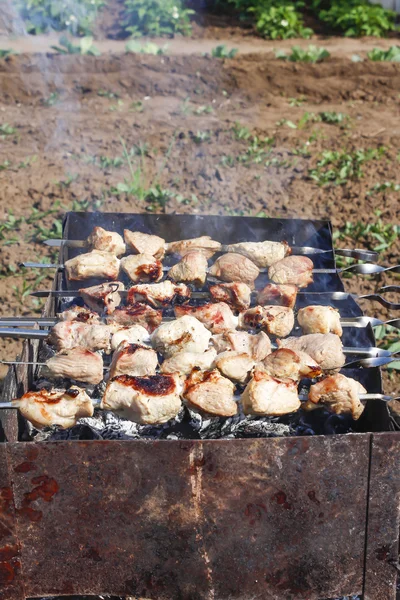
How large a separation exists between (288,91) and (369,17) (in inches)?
203

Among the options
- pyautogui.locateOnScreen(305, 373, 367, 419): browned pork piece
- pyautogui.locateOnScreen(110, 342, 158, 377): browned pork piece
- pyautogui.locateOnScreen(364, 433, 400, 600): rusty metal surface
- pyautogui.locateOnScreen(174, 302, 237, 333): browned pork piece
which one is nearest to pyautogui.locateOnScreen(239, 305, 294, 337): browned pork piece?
pyautogui.locateOnScreen(174, 302, 237, 333): browned pork piece

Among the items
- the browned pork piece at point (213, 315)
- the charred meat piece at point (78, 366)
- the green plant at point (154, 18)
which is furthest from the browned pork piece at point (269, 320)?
the green plant at point (154, 18)

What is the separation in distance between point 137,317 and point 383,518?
160cm

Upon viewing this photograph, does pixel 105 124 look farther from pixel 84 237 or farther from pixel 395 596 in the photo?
pixel 395 596

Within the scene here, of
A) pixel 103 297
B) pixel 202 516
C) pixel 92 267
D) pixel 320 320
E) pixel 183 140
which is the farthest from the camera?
pixel 183 140

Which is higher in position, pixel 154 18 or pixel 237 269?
pixel 154 18

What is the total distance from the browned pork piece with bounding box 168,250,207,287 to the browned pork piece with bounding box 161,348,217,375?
2.39ft

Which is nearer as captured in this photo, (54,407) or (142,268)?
(54,407)

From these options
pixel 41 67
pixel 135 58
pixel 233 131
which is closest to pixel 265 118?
pixel 233 131

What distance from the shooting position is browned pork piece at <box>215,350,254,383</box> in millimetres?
3160

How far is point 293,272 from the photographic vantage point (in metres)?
3.90

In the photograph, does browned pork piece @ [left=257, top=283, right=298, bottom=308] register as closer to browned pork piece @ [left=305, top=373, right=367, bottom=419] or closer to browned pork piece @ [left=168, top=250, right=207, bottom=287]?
browned pork piece @ [left=168, top=250, right=207, bottom=287]

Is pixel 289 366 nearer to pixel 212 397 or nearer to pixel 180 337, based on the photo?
pixel 212 397

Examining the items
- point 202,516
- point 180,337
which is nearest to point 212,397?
point 180,337
